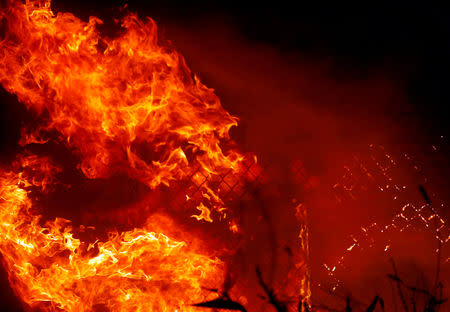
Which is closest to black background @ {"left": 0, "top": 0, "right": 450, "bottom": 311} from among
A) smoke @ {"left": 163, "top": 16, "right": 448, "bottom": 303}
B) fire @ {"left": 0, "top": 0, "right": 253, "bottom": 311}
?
smoke @ {"left": 163, "top": 16, "right": 448, "bottom": 303}

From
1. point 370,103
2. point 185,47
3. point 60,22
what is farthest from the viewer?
point 370,103

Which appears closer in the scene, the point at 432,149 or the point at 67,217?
the point at 67,217

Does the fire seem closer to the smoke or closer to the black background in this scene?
the smoke

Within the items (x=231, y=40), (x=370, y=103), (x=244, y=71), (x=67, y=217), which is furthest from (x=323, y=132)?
(x=67, y=217)

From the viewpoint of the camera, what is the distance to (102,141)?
3.90 m

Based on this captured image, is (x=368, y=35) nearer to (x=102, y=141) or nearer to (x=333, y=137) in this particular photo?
(x=333, y=137)

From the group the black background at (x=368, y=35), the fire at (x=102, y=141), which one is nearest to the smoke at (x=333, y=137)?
the black background at (x=368, y=35)

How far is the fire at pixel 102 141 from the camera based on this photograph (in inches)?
149

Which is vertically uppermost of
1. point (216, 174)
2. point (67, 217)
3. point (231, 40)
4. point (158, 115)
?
point (231, 40)

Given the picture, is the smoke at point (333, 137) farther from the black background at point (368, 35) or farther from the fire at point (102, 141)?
the fire at point (102, 141)

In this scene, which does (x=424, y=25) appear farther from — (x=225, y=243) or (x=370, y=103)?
(x=225, y=243)

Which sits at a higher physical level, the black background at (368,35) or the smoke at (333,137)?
the black background at (368,35)

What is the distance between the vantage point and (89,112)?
3.84 m

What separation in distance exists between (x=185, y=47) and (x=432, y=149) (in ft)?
9.39
